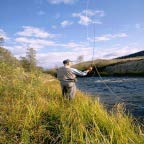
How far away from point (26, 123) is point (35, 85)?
5676mm

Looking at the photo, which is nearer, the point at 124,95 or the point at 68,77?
the point at 68,77

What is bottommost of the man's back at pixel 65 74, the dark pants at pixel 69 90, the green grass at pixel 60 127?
the green grass at pixel 60 127

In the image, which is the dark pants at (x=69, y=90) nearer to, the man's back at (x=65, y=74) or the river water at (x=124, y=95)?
the man's back at (x=65, y=74)

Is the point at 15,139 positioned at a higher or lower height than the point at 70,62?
lower

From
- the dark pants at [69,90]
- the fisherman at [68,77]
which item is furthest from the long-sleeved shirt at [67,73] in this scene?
the dark pants at [69,90]

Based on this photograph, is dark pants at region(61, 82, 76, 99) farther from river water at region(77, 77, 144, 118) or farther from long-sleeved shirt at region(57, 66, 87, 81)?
river water at region(77, 77, 144, 118)

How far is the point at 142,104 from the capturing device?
15484mm

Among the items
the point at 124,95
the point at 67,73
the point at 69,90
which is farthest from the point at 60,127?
the point at 124,95

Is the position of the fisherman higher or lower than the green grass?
higher

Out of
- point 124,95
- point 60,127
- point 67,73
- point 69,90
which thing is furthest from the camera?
point 124,95

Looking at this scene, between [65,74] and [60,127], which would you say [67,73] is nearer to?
→ [65,74]

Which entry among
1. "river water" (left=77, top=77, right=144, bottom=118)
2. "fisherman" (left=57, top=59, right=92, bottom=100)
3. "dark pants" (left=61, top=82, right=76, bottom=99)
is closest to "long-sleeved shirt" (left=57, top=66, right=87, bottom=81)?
"fisherman" (left=57, top=59, right=92, bottom=100)

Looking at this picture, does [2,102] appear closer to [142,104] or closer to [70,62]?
[70,62]

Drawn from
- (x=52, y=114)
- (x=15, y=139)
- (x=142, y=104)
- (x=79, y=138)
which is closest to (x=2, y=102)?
(x=52, y=114)
